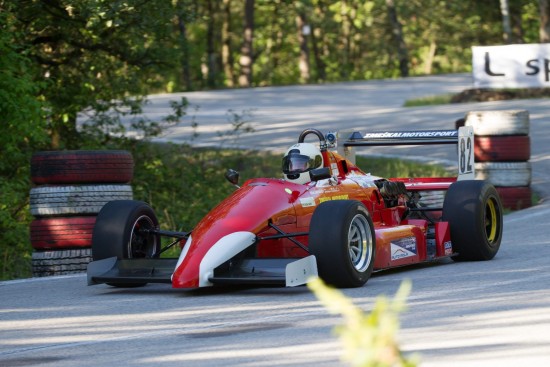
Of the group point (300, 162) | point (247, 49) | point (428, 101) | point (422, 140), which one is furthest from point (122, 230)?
point (247, 49)

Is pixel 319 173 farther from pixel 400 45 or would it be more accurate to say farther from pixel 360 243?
pixel 400 45

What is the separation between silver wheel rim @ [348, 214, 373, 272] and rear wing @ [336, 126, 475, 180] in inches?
88.6

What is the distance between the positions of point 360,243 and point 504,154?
6.59 m

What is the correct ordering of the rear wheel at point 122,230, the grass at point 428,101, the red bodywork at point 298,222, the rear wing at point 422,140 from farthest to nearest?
the grass at point 428,101 → the rear wing at point 422,140 → the rear wheel at point 122,230 → the red bodywork at point 298,222

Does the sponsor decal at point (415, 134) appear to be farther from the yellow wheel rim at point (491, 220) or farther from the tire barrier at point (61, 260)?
the tire barrier at point (61, 260)

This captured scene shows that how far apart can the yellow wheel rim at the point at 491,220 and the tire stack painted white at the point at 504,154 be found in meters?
4.39

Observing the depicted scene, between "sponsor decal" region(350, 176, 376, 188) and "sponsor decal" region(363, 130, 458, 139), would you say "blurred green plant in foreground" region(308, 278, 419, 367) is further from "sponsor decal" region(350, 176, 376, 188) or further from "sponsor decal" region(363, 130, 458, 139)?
"sponsor decal" region(363, 130, 458, 139)

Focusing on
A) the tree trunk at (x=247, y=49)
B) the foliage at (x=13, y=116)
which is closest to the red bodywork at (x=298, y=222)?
the foliage at (x=13, y=116)

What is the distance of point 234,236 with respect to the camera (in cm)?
791

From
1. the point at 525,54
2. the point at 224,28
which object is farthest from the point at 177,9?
the point at 224,28

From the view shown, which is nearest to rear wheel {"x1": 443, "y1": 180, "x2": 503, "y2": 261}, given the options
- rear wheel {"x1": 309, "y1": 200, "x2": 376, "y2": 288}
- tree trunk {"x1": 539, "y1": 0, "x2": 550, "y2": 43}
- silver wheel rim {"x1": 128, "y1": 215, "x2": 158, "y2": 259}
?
rear wheel {"x1": 309, "y1": 200, "x2": 376, "y2": 288}

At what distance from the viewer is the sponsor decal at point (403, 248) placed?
28.7ft

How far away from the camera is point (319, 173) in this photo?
8.40 metres

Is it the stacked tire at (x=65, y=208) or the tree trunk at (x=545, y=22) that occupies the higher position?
the tree trunk at (x=545, y=22)
